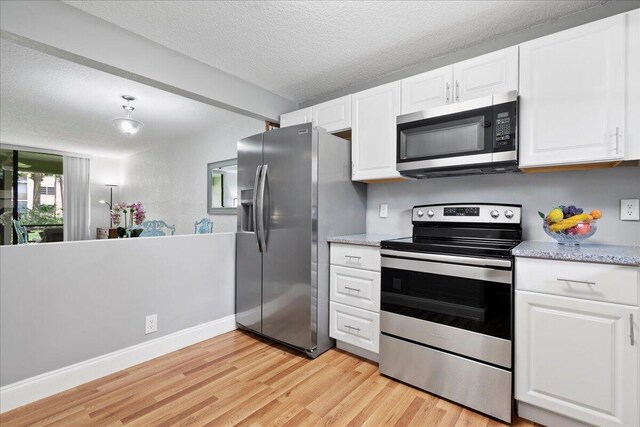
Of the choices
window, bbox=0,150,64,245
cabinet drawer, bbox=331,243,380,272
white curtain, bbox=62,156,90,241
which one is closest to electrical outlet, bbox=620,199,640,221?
cabinet drawer, bbox=331,243,380,272

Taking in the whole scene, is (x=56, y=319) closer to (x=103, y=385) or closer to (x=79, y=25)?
(x=103, y=385)

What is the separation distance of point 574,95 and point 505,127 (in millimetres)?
345

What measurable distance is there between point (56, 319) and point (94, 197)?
6.46 meters

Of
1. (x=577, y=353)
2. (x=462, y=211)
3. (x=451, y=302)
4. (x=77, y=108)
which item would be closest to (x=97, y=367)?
(x=451, y=302)

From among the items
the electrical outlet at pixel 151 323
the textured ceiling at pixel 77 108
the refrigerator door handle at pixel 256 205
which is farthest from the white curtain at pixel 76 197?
the refrigerator door handle at pixel 256 205

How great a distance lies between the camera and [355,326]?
2.25m

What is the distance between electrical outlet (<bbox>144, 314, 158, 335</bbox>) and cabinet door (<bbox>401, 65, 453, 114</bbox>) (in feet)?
7.93

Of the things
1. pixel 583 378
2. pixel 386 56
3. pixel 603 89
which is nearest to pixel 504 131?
pixel 603 89

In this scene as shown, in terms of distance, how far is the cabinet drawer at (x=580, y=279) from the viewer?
4.33 feet

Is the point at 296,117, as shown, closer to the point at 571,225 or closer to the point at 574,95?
the point at 574,95

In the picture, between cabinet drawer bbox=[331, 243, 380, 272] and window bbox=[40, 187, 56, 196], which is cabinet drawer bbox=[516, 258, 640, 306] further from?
window bbox=[40, 187, 56, 196]

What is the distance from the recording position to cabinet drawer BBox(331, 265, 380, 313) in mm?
2156

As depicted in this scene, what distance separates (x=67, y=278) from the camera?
6.16 feet

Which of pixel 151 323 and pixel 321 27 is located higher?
pixel 321 27
